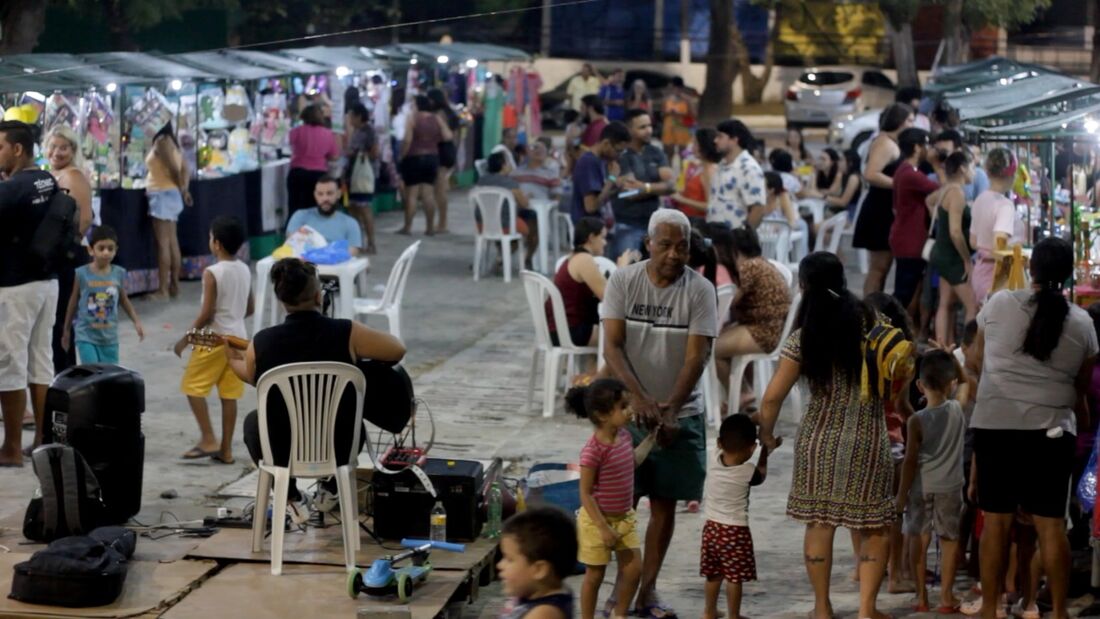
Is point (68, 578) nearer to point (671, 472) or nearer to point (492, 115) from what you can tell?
point (671, 472)

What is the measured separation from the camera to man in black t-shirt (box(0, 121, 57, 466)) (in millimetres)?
8203

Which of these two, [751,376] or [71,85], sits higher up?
[71,85]

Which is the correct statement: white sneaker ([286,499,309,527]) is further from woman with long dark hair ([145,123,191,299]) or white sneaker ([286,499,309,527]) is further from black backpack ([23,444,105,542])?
Result: woman with long dark hair ([145,123,191,299])

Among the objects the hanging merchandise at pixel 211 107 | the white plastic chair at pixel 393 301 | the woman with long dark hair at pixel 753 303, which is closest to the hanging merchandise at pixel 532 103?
the hanging merchandise at pixel 211 107

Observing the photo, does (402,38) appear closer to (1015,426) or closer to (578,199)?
(578,199)

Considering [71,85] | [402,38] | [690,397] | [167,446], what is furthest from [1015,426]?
[402,38]

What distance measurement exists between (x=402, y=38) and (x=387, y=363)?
58.8ft

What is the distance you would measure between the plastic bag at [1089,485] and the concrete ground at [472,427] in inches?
32.8

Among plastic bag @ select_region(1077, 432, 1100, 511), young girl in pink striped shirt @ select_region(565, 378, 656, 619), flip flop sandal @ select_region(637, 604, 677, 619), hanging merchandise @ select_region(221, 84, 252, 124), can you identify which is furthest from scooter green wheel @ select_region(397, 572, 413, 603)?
hanging merchandise @ select_region(221, 84, 252, 124)

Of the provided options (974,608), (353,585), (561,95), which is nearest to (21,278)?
(353,585)

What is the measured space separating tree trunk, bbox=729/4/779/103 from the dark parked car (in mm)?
1668

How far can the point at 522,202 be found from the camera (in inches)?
616

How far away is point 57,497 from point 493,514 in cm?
180

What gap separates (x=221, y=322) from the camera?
8.80 meters
